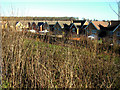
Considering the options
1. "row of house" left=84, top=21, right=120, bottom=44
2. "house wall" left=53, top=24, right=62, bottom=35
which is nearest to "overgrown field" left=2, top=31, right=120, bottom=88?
"house wall" left=53, top=24, right=62, bottom=35

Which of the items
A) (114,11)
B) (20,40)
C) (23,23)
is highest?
(114,11)

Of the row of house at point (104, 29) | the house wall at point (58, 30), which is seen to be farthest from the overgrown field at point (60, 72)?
the row of house at point (104, 29)

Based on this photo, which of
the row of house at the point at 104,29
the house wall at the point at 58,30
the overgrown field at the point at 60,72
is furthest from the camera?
the house wall at the point at 58,30

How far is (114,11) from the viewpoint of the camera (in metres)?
11.9

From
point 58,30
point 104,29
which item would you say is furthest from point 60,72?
point 58,30

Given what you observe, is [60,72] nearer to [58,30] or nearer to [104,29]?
[104,29]

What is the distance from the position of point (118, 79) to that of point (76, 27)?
19.8 metres

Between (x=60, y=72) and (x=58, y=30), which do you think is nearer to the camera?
(x=60, y=72)

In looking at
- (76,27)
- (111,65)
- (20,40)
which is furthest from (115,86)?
(76,27)

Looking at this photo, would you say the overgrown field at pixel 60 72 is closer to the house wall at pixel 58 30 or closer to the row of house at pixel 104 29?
the house wall at pixel 58 30

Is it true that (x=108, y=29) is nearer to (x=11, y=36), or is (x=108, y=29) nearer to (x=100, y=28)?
(x=100, y=28)

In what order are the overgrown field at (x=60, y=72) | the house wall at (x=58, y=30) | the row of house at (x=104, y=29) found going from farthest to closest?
1. the house wall at (x=58, y=30)
2. the row of house at (x=104, y=29)
3. the overgrown field at (x=60, y=72)

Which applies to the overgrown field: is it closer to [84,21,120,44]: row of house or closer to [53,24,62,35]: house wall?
[53,24,62,35]: house wall

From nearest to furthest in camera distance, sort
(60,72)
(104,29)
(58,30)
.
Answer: (60,72) < (104,29) < (58,30)
